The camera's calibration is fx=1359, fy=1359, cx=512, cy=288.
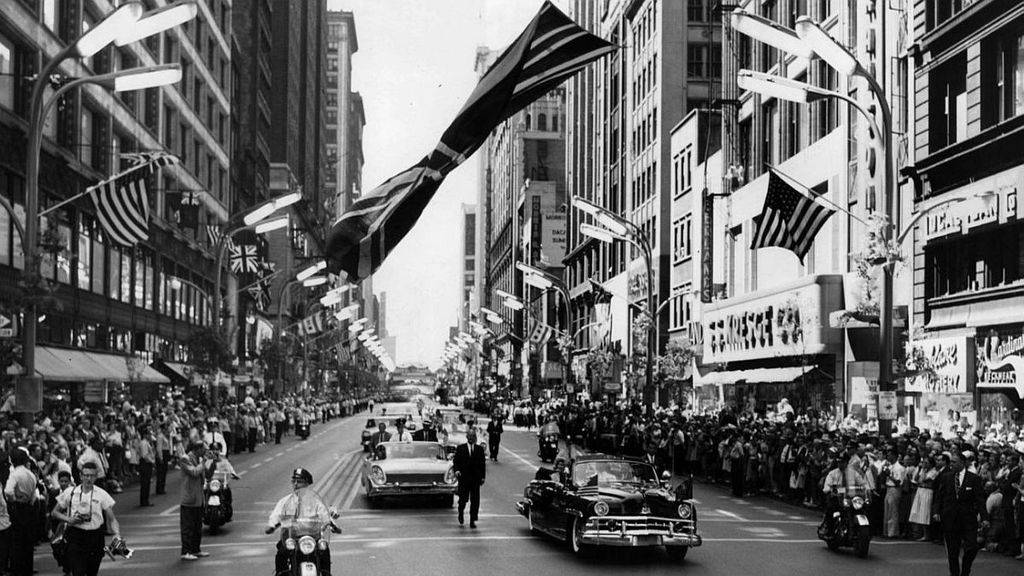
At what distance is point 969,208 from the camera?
3191cm

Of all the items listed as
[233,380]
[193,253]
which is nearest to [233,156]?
[193,253]

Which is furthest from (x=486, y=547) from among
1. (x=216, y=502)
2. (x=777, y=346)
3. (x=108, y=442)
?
(x=777, y=346)

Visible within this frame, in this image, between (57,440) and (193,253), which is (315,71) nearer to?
(193,253)

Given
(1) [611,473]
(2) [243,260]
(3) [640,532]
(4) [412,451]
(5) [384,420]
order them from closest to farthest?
1. (3) [640,532]
2. (1) [611,473]
3. (4) [412,451]
4. (5) [384,420]
5. (2) [243,260]

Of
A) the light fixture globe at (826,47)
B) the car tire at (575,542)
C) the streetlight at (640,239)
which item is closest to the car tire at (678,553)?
the car tire at (575,542)

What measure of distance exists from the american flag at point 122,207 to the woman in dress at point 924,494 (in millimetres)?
19879

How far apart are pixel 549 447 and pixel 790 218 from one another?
13.9 meters

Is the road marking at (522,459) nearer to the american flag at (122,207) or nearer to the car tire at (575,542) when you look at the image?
the american flag at (122,207)

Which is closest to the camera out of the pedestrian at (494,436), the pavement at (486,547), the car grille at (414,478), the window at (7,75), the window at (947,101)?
the pavement at (486,547)

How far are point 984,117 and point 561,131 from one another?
151022 millimetres

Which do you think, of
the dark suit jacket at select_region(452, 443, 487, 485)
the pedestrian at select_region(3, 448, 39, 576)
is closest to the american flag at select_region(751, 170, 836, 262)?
the dark suit jacket at select_region(452, 443, 487, 485)

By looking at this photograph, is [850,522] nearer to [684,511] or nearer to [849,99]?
[684,511]

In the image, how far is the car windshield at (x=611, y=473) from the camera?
20516 millimetres

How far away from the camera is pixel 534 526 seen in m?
21.9
